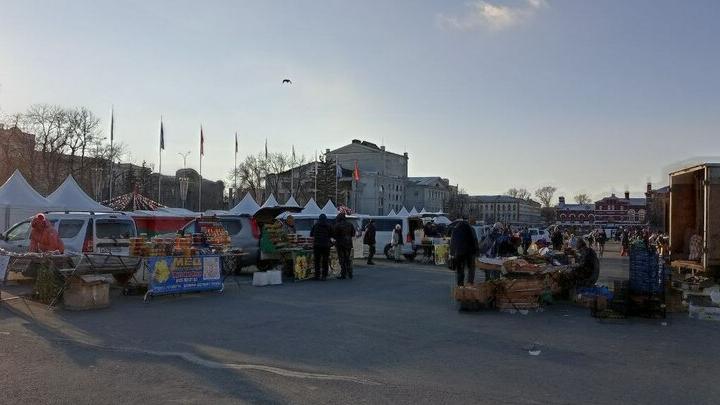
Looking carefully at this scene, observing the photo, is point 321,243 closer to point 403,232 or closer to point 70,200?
point 403,232

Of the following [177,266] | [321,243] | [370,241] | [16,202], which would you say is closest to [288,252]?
[321,243]

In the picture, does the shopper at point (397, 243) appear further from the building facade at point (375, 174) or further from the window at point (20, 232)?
the building facade at point (375, 174)

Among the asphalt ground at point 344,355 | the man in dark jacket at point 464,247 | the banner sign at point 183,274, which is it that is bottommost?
the asphalt ground at point 344,355

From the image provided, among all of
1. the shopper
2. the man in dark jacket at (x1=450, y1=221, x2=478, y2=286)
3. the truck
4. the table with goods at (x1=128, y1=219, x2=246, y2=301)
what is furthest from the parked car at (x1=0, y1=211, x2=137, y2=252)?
the truck

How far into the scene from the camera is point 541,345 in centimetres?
859

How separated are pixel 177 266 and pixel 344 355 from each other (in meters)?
6.91

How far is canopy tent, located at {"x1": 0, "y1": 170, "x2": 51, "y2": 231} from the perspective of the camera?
2397 cm

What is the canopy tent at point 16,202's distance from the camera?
78.6 ft

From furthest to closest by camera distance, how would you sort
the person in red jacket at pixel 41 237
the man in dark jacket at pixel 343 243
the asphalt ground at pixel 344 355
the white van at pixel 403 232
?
the white van at pixel 403 232 < the man in dark jacket at pixel 343 243 < the person in red jacket at pixel 41 237 < the asphalt ground at pixel 344 355

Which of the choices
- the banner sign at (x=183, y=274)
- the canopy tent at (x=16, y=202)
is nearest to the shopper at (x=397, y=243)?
the banner sign at (x=183, y=274)

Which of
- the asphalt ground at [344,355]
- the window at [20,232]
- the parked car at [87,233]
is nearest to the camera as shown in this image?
the asphalt ground at [344,355]

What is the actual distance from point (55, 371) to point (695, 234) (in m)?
14.2

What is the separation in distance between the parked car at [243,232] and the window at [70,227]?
368cm

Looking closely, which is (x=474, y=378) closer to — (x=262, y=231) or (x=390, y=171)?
(x=262, y=231)
